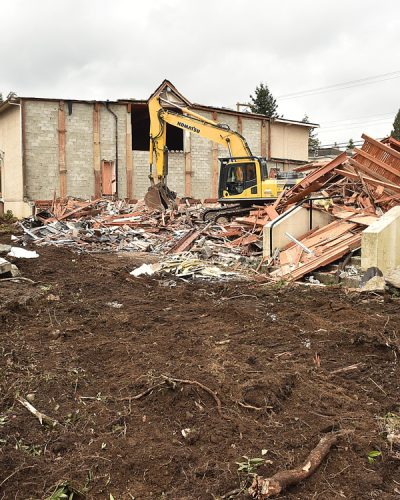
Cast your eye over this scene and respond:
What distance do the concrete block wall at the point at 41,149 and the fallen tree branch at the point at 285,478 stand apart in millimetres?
24021

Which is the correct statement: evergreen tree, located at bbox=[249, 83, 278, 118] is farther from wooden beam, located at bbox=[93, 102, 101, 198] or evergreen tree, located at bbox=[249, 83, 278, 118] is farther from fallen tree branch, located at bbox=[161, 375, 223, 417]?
fallen tree branch, located at bbox=[161, 375, 223, 417]

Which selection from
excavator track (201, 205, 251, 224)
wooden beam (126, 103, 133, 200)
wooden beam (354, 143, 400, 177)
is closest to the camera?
wooden beam (354, 143, 400, 177)

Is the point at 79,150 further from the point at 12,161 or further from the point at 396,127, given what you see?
the point at 396,127

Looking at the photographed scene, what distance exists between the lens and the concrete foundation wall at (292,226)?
11578mm

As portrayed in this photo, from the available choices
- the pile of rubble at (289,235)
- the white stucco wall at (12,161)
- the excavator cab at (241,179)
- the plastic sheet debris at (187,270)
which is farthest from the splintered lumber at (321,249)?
the white stucco wall at (12,161)

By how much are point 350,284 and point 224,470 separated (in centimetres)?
701

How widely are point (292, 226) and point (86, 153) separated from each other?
16.9 meters

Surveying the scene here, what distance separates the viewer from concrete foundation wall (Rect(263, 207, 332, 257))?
1158 centimetres

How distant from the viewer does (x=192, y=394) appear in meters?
4.20

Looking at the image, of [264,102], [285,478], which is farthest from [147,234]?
[264,102]

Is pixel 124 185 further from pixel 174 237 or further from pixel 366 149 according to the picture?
pixel 366 149

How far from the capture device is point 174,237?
16.5 meters

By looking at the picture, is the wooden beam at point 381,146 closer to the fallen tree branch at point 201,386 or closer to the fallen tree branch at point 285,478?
the fallen tree branch at point 201,386

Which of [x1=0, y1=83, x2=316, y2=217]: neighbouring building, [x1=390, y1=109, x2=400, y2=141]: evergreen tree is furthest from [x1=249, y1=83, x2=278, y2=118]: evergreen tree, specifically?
[x1=0, y1=83, x2=316, y2=217]: neighbouring building
